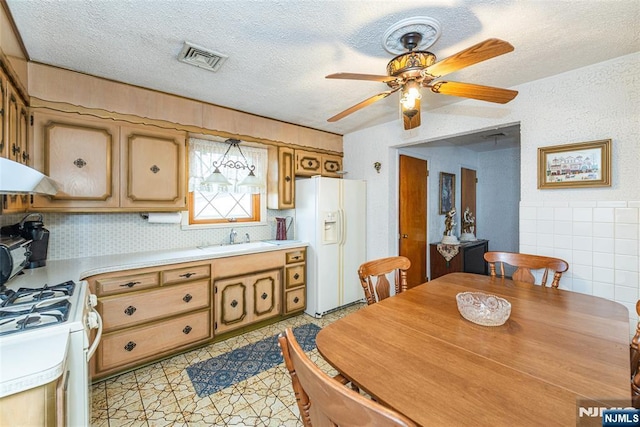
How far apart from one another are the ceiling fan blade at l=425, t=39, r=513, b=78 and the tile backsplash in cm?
267

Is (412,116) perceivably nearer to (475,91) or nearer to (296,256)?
(475,91)

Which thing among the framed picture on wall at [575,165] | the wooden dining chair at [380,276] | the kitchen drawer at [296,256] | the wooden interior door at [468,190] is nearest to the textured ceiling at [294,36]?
the framed picture on wall at [575,165]

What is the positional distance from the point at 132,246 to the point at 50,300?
1290 mm

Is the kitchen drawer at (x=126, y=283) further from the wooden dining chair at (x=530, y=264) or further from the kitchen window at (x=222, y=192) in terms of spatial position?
the wooden dining chair at (x=530, y=264)

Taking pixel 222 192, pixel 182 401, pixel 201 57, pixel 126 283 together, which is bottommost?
pixel 182 401

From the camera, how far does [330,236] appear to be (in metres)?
3.33

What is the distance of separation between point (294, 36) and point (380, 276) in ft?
5.38

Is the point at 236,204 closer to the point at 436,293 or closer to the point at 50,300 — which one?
the point at 50,300

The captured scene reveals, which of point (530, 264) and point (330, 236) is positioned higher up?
point (330, 236)

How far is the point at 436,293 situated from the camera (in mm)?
1702

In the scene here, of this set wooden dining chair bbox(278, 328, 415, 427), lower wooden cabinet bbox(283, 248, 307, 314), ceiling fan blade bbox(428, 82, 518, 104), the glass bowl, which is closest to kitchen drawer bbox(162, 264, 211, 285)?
lower wooden cabinet bbox(283, 248, 307, 314)

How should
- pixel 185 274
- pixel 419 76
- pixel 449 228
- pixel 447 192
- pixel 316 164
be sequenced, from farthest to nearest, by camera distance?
pixel 447 192
pixel 449 228
pixel 316 164
pixel 185 274
pixel 419 76

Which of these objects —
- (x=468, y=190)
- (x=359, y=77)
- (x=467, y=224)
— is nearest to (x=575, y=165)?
(x=359, y=77)

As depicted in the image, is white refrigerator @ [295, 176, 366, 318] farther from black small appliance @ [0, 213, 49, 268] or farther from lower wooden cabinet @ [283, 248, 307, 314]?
black small appliance @ [0, 213, 49, 268]
